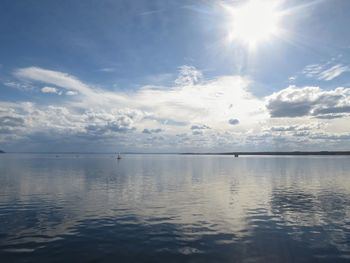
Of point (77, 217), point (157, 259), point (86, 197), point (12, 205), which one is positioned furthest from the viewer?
point (86, 197)

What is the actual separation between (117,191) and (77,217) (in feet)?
74.6

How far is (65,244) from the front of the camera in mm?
27156

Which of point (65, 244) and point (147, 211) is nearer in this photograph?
point (65, 244)

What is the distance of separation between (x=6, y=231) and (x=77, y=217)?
8.37m

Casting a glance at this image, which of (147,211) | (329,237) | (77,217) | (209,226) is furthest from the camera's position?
(147,211)

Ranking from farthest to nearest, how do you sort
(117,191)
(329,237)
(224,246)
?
(117,191) → (329,237) → (224,246)

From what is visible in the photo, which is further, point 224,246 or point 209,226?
point 209,226

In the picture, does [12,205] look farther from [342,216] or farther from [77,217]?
[342,216]

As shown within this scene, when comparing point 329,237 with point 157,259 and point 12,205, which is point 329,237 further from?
point 12,205

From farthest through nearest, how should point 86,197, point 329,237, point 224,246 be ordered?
1. point 86,197
2. point 329,237
3. point 224,246

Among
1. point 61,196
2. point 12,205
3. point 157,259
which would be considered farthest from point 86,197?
point 157,259

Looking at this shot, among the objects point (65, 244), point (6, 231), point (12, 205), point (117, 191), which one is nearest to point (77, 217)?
point (6, 231)

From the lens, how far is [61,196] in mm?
54406

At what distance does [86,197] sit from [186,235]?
28182mm
